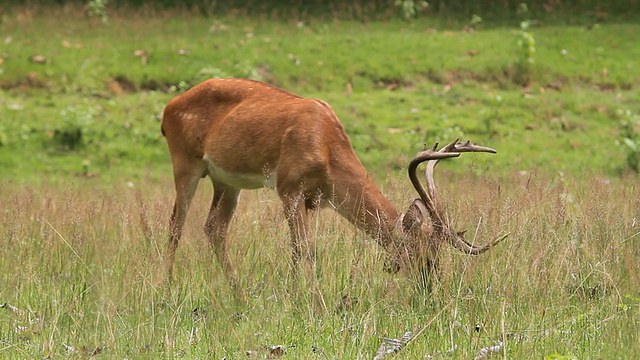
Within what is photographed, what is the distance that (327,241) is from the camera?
20.3 feet

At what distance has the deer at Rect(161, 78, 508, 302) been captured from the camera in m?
6.02

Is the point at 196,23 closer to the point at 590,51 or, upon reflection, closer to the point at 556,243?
the point at 590,51

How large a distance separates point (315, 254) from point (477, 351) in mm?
1342

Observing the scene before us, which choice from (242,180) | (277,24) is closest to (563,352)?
(242,180)

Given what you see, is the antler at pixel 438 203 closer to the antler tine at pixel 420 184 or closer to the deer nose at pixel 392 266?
the antler tine at pixel 420 184

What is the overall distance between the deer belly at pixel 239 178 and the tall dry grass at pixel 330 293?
0.61 m

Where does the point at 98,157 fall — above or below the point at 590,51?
below

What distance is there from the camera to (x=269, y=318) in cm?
522

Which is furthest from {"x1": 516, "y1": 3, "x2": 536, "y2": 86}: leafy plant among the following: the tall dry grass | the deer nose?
the deer nose

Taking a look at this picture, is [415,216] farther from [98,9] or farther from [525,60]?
[98,9]

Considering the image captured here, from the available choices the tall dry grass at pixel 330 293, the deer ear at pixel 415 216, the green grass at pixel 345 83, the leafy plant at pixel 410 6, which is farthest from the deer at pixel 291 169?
the leafy plant at pixel 410 6

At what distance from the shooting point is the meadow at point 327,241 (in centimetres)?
495

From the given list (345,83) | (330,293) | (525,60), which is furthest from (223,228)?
(525,60)

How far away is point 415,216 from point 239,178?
1.93 meters
